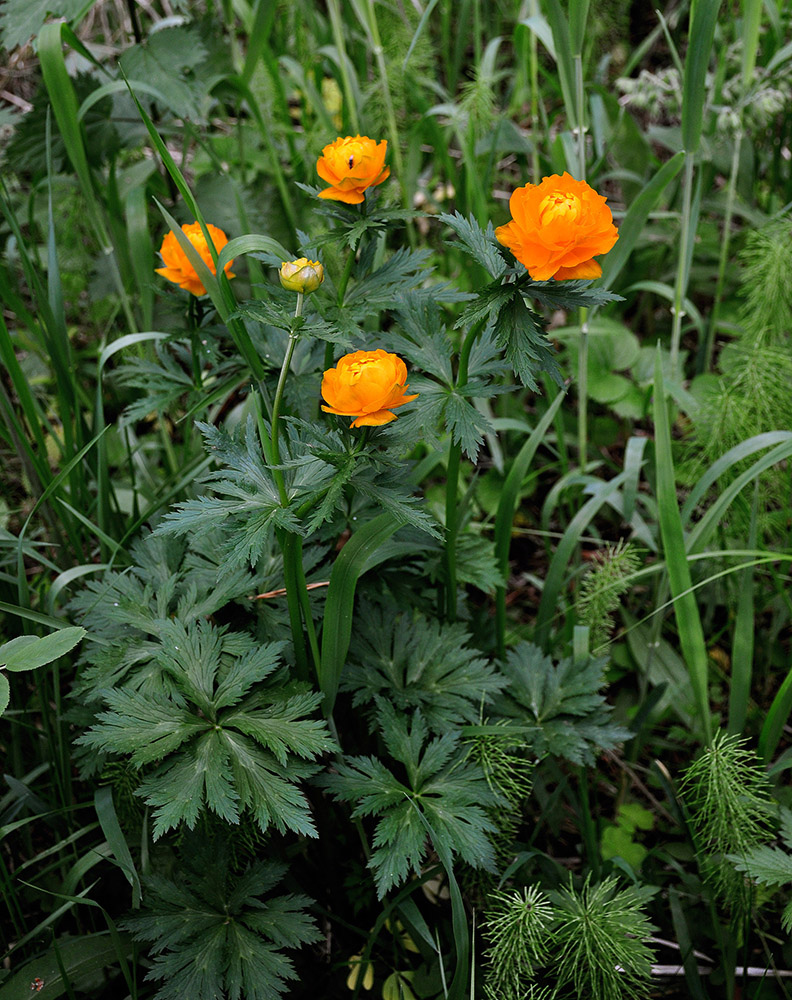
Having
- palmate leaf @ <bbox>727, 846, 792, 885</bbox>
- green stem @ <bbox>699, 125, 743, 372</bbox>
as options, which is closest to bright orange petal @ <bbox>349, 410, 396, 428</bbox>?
palmate leaf @ <bbox>727, 846, 792, 885</bbox>

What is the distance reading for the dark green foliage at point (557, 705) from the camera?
1.27 m

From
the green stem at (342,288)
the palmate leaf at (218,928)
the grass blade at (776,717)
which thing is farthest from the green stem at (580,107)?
the palmate leaf at (218,928)

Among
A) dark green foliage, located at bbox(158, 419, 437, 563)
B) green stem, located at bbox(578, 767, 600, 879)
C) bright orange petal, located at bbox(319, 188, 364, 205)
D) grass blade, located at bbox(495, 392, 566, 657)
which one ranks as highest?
bright orange petal, located at bbox(319, 188, 364, 205)

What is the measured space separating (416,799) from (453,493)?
0.46 meters

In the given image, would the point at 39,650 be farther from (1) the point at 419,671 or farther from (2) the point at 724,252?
(2) the point at 724,252

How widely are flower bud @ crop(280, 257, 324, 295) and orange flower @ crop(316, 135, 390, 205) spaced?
0.17 meters

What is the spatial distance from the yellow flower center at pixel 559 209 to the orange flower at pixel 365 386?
233mm

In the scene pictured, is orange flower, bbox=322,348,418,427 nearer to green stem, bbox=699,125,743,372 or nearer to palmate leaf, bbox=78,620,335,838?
palmate leaf, bbox=78,620,335,838

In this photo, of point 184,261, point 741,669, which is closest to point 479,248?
point 184,261

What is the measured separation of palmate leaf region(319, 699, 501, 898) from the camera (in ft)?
3.48

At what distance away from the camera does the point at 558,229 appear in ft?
2.88

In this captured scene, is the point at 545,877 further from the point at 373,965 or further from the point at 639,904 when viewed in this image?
the point at 373,965

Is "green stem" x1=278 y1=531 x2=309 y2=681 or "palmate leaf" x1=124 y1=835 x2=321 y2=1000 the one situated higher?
"green stem" x1=278 y1=531 x2=309 y2=681

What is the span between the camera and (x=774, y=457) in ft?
4.19
